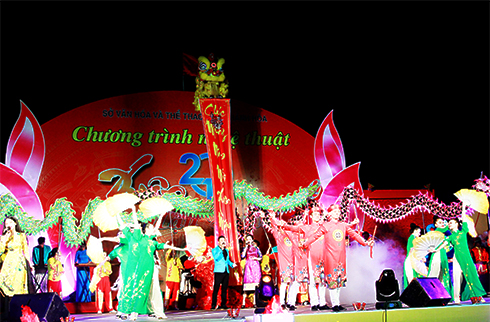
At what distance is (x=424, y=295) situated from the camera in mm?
7500

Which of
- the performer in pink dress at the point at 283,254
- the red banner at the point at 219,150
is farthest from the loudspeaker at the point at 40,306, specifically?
the red banner at the point at 219,150

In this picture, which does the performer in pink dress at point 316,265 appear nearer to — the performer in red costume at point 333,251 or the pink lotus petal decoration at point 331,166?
the performer in red costume at point 333,251

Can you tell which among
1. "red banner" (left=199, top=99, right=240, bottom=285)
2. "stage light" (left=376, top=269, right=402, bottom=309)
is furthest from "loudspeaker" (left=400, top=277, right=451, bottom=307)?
"red banner" (left=199, top=99, right=240, bottom=285)

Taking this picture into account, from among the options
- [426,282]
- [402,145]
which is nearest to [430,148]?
[402,145]

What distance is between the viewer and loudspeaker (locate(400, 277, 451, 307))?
7.48 m

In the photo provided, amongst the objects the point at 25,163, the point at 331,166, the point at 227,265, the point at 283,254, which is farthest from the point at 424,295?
the point at 25,163

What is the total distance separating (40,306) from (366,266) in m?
6.28

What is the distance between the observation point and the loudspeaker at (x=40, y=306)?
6.17 m

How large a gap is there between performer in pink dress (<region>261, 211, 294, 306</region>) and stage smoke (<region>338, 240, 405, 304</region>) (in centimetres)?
157

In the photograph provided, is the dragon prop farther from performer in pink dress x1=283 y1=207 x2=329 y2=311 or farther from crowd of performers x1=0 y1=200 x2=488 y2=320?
performer in pink dress x1=283 y1=207 x2=329 y2=311

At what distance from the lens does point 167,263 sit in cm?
955

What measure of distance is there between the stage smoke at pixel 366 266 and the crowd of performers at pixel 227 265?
112 centimetres

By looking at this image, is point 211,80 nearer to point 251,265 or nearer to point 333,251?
point 251,265

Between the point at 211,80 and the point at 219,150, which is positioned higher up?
the point at 211,80
